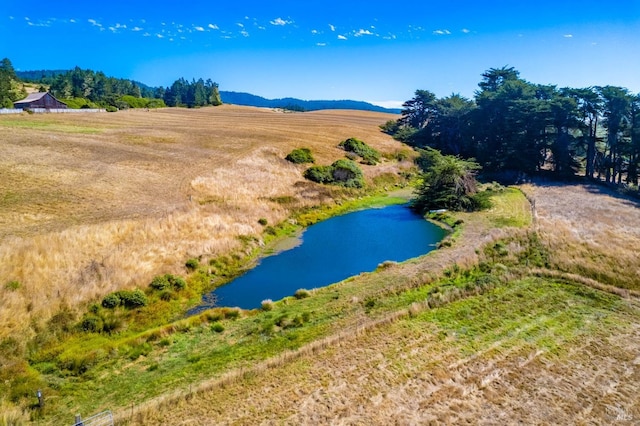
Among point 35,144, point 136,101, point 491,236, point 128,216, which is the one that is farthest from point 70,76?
point 491,236

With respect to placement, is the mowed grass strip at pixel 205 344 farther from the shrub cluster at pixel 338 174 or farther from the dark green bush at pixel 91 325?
the shrub cluster at pixel 338 174

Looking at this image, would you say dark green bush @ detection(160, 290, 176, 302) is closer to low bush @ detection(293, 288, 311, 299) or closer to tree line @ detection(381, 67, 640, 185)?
low bush @ detection(293, 288, 311, 299)

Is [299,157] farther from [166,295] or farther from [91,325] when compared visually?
[91,325]

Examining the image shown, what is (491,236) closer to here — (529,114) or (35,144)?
(529,114)

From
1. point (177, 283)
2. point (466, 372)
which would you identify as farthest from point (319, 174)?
point (466, 372)

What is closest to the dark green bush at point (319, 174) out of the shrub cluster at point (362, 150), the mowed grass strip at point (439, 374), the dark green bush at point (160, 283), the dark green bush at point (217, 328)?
the shrub cluster at point (362, 150)

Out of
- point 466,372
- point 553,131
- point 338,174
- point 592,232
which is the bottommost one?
point 466,372
